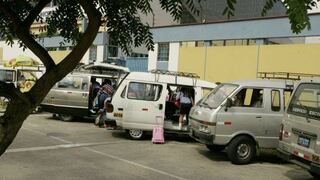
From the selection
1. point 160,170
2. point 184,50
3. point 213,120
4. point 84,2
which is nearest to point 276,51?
point 184,50

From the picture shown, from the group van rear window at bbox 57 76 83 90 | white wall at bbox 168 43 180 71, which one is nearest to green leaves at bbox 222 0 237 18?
van rear window at bbox 57 76 83 90

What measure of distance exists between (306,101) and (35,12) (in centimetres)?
713

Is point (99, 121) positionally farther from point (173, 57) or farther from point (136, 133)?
point (173, 57)

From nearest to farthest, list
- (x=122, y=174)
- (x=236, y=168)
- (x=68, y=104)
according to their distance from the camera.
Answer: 1. (x=122, y=174)
2. (x=236, y=168)
3. (x=68, y=104)

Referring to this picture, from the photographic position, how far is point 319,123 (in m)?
8.68

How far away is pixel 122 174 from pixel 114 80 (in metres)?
10.1

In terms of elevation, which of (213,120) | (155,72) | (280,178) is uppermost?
(155,72)

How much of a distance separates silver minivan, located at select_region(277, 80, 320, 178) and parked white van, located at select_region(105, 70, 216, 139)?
4991 millimetres

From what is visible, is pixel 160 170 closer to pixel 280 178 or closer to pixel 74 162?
pixel 74 162

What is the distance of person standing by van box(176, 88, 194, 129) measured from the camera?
14578 millimetres

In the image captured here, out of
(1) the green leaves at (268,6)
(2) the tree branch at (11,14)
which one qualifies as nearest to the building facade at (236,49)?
(2) the tree branch at (11,14)

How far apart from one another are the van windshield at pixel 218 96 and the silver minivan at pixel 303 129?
2.06m

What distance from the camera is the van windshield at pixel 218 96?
11594 mm

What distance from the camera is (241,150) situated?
11328mm
